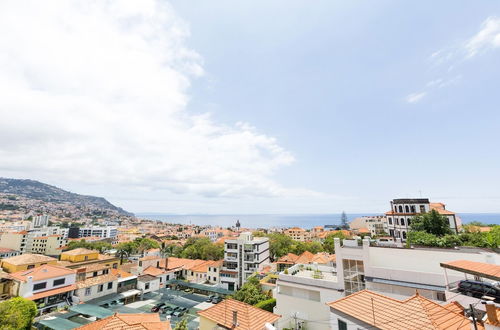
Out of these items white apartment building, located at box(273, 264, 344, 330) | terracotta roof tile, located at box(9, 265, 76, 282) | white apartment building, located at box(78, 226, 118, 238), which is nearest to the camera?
white apartment building, located at box(273, 264, 344, 330)

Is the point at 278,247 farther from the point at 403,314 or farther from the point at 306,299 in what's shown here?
the point at 403,314

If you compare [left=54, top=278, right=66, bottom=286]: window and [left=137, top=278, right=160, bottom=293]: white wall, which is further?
[left=137, top=278, right=160, bottom=293]: white wall

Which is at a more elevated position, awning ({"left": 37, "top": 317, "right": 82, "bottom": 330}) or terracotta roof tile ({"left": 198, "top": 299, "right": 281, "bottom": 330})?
terracotta roof tile ({"left": 198, "top": 299, "right": 281, "bottom": 330})

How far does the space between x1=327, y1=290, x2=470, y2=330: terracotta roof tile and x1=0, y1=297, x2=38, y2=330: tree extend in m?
27.0

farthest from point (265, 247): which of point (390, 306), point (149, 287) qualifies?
point (390, 306)

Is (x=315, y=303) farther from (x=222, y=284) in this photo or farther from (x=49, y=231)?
(x=49, y=231)

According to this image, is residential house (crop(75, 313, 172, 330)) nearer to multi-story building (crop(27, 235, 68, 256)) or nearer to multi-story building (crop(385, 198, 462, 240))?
multi-story building (crop(385, 198, 462, 240))

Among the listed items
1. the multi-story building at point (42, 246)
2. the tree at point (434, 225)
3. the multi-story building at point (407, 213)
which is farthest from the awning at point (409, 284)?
the multi-story building at point (42, 246)

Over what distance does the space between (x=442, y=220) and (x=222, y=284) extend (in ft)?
136

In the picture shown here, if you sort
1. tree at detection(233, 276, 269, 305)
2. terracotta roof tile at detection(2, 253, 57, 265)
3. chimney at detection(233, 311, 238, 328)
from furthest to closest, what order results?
1. terracotta roof tile at detection(2, 253, 57, 265)
2. tree at detection(233, 276, 269, 305)
3. chimney at detection(233, 311, 238, 328)

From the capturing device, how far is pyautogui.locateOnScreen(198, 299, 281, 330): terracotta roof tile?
11734 millimetres

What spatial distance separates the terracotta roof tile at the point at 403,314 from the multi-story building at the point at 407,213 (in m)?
43.5

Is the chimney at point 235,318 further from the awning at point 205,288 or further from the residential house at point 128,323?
the awning at point 205,288

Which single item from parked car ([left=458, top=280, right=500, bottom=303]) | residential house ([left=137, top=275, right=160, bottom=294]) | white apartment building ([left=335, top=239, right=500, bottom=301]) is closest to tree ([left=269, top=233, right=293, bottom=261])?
residential house ([left=137, top=275, right=160, bottom=294])
